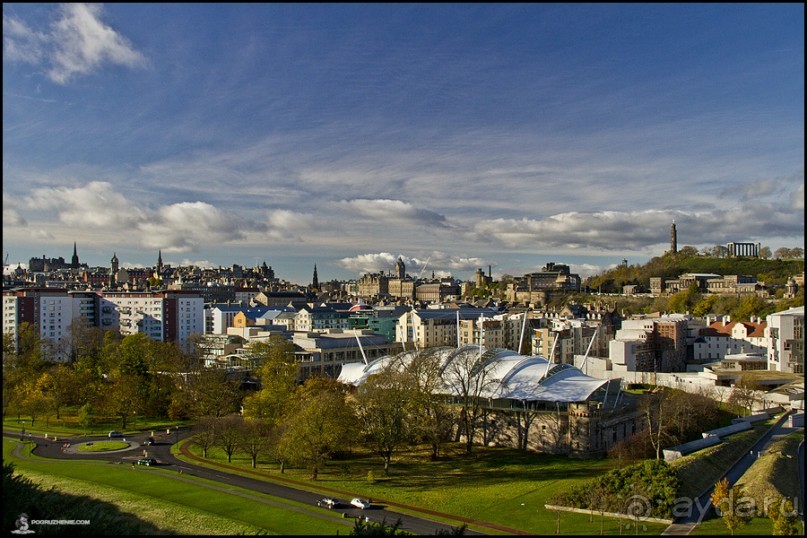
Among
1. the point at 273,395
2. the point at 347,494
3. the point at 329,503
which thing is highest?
the point at 273,395

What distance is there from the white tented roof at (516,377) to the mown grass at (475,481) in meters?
3.23

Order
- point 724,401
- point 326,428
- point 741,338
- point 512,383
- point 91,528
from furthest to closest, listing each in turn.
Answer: point 741,338, point 724,401, point 512,383, point 326,428, point 91,528

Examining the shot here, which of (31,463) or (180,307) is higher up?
(180,307)

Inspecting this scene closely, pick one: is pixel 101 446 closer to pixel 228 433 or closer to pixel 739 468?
pixel 228 433

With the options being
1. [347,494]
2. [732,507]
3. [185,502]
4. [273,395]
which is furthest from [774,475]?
[273,395]

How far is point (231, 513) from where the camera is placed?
24.1 meters

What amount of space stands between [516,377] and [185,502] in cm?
1982

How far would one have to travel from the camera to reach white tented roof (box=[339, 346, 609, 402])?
1401 inches

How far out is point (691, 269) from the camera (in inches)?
4894

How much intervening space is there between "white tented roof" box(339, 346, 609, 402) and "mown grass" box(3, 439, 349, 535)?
14891mm

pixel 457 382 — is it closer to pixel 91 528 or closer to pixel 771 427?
pixel 771 427

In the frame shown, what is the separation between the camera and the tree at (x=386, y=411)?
31250mm

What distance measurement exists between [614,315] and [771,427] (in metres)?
49.9

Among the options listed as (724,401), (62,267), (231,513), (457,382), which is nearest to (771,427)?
(724,401)
